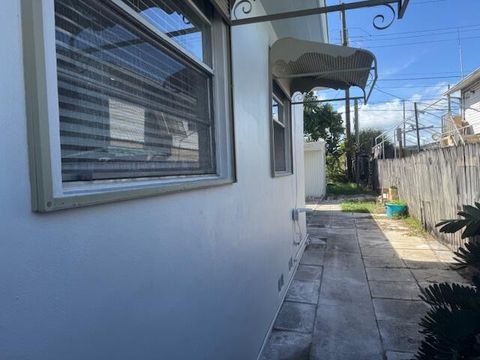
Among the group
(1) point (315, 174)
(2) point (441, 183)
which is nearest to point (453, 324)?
(2) point (441, 183)

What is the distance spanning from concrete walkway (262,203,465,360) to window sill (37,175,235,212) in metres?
2.19

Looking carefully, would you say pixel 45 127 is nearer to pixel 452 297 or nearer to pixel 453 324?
pixel 453 324

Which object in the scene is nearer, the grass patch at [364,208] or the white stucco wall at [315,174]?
the grass patch at [364,208]

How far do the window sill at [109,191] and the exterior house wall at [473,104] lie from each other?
15.3 metres

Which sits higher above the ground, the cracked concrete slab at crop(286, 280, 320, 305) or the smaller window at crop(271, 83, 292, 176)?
the smaller window at crop(271, 83, 292, 176)

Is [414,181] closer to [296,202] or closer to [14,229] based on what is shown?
[296,202]

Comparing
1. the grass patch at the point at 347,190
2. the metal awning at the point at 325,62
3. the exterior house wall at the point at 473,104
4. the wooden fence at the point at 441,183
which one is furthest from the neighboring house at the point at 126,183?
the grass patch at the point at 347,190

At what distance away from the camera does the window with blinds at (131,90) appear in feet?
3.64

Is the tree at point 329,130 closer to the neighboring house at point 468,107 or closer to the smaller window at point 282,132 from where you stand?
the neighboring house at point 468,107

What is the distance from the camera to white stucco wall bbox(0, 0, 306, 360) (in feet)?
2.67

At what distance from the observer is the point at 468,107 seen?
15242 mm

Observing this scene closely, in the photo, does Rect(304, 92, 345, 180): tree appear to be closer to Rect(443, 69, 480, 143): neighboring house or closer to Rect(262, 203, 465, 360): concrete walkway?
Rect(443, 69, 480, 143): neighboring house

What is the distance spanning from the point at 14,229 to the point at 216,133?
1.64m

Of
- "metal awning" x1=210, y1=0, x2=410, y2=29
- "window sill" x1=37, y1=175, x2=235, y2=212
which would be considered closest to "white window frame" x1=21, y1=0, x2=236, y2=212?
"window sill" x1=37, y1=175, x2=235, y2=212
